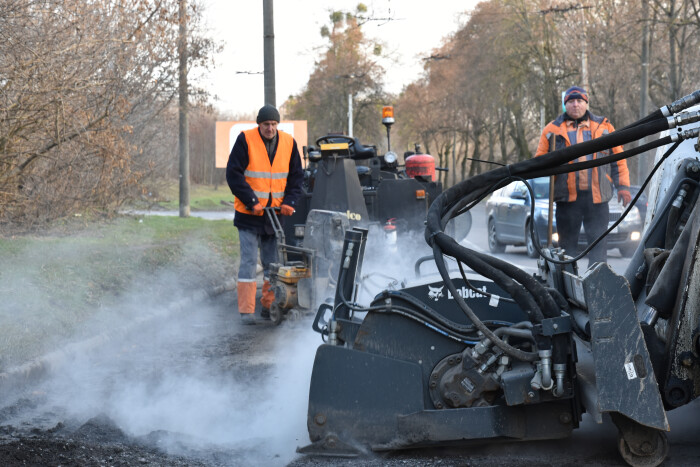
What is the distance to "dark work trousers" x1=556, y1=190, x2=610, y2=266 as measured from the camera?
26.2 feet

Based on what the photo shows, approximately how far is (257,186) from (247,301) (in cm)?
110

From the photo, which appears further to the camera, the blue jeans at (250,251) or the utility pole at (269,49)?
the utility pole at (269,49)

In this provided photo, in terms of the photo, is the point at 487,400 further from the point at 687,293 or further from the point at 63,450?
the point at 63,450

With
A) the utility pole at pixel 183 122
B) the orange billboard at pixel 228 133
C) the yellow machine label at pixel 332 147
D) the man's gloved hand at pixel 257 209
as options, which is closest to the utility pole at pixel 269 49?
the utility pole at pixel 183 122

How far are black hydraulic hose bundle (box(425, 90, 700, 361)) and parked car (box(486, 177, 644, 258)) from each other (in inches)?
338

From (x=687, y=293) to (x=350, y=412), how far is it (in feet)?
5.22

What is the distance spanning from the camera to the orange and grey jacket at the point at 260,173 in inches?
339

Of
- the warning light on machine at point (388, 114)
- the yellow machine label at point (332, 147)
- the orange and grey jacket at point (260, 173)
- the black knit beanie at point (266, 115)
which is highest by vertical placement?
the warning light on machine at point (388, 114)

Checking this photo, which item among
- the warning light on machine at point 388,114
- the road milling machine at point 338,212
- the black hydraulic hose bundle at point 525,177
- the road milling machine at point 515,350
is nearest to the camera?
the road milling machine at point 515,350

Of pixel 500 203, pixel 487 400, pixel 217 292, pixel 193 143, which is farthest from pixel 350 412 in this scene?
pixel 193 143

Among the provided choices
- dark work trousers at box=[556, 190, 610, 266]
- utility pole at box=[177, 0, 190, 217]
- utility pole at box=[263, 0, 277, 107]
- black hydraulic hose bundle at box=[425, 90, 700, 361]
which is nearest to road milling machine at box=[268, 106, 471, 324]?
dark work trousers at box=[556, 190, 610, 266]

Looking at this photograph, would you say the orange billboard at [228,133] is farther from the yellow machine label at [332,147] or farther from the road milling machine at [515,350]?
the road milling machine at [515,350]

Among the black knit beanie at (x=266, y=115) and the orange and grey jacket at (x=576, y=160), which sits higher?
the black knit beanie at (x=266, y=115)

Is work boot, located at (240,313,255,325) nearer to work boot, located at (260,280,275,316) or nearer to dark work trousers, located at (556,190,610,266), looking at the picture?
work boot, located at (260,280,275,316)
